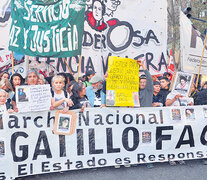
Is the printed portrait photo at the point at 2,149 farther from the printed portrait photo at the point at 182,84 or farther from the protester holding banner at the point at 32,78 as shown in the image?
the printed portrait photo at the point at 182,84

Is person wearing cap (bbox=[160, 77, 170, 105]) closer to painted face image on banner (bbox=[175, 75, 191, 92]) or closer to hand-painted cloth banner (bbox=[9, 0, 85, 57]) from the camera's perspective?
painted face image on banner (bbox=[175, 75, 191, 92])

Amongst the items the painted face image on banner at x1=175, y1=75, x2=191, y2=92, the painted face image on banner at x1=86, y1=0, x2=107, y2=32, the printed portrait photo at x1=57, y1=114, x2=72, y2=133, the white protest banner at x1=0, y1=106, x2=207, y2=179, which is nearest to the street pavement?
the white protest banner at x1=0, y1=106, x2=207, y2=179

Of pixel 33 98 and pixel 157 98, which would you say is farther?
pixel 157 98

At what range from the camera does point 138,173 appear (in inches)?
166

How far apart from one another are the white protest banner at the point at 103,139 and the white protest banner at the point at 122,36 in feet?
7.46

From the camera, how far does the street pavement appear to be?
406cm

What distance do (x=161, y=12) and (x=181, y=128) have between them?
3324mm

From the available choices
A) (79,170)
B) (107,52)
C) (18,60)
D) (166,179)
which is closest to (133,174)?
(166,179)

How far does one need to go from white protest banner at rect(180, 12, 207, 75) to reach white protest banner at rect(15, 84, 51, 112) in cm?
293

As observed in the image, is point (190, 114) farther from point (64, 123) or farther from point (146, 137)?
point (64, 123)

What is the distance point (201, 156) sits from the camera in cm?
461

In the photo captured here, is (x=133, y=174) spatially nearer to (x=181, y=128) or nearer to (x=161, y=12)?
(x=181, y=128)

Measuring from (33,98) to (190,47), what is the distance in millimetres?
3318

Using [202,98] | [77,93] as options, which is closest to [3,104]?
[77,93]
